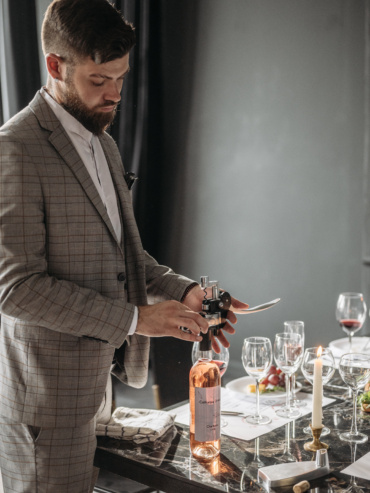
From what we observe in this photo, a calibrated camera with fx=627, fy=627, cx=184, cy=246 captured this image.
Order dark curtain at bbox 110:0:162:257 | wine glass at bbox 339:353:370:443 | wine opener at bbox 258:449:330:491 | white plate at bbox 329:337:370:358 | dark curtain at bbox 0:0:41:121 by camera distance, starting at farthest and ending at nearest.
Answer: dark curtain at bbox 110:0:162:257 → dark curtain at bbox 0:0:41:121 → white plate at bbox 329:337:370:358 → wine glass at bbox 339:353:370:443 → wine opener at bbox 258:449:330:491

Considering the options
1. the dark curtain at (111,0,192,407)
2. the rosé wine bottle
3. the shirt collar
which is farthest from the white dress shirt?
the dark curtain at (111,0,192,407)

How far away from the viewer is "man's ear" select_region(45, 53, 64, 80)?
139 centimetres

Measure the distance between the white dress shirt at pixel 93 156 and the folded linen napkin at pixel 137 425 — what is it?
0.45m

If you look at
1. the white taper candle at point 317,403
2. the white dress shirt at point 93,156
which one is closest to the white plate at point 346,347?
the white taper candle at point 317,403

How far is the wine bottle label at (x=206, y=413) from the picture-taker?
1.33 metres

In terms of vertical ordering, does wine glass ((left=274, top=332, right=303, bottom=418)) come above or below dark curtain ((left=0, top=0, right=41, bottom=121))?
below

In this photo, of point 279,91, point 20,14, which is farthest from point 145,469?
point 279,91

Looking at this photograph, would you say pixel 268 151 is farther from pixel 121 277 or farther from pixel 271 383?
pixel 121 277

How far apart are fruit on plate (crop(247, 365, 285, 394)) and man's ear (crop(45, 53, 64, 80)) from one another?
102 cm

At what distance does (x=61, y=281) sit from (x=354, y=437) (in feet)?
2.53

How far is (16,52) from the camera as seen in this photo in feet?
8.21

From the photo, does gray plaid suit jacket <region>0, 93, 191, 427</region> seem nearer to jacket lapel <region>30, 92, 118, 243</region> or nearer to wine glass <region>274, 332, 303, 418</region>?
jacket lapel <region>30, 92, 118, 243</region>

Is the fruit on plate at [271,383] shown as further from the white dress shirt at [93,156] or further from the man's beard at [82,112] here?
the man's beard at [82,112]

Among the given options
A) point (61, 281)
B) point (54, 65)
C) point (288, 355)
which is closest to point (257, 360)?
point (288, 355)
